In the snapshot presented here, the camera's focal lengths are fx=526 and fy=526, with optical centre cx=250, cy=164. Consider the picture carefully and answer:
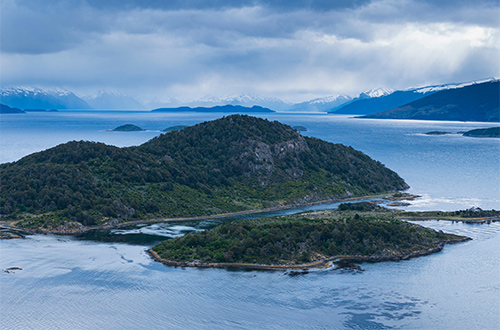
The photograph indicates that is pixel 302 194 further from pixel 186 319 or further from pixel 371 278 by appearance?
pixel 186 319

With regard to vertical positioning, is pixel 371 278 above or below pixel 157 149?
below

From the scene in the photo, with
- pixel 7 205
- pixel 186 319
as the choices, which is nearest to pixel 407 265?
pixel 186 319

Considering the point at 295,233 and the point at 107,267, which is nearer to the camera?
the point at 107,267

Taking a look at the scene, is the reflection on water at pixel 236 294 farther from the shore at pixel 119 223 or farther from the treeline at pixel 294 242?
the shore at pixel 119 223

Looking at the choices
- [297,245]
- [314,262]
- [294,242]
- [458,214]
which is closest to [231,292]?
[314,262]

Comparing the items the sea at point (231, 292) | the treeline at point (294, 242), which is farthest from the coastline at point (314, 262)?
the sea at point (231, 292)

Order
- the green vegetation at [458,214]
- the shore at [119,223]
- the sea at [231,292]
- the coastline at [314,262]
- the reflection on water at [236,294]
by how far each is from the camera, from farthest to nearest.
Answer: the green vegetation at [458,214]
the shore at [119,223]
the coastline at [314,262]
the sea at [231,292]
the reflection on water at [236,294]
